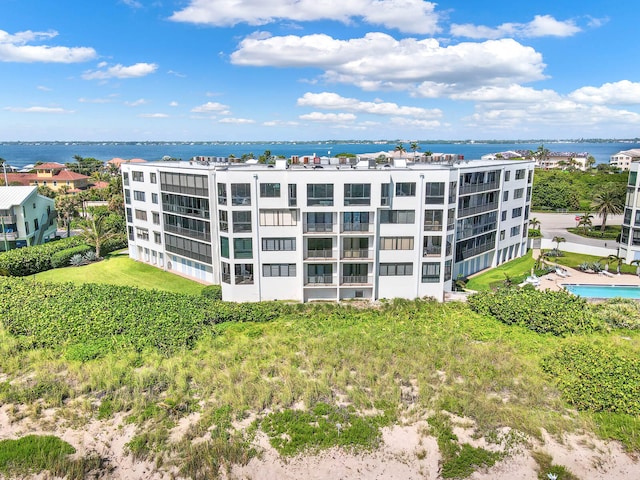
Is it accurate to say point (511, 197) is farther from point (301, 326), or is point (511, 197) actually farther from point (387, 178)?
point (301, 326)

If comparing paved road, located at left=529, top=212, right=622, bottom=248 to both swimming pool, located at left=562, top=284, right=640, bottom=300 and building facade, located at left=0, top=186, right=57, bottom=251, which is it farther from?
building facade, located at left=0, top=186, right=57, bottom=251

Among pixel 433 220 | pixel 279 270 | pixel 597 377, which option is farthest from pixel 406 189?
pixel 597 377

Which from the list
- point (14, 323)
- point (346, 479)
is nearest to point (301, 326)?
point (346, 479)

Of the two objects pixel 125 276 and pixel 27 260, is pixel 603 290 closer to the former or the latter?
pixel 125 276

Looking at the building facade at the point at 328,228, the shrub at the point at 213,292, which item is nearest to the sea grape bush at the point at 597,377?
the building facade at the point at 328,228

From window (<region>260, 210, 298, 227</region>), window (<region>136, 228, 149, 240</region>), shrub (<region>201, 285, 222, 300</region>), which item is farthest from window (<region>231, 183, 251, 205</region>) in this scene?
window (<region>136, 228, 149, 240</region>)
